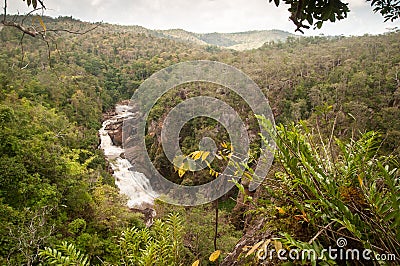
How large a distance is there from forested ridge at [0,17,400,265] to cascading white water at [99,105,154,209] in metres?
1.27

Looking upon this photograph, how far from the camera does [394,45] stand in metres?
24.3

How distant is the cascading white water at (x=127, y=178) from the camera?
16.4m

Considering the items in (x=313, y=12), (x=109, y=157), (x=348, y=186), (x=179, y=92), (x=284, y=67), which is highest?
(x=313, y=12)

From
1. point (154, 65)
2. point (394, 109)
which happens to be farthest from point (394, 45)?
point (154, 65)

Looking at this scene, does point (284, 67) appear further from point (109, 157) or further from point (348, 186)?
point (348, 186)

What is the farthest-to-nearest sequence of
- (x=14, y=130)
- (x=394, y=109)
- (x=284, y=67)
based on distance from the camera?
(x=284, y=67), (x=394, y=109), (x=14, y=130)

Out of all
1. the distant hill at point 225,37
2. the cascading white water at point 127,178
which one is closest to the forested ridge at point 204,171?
the cascading white water at point 127,178

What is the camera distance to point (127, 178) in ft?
61.1

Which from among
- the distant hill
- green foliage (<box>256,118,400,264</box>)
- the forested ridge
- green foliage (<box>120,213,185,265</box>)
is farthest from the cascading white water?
the distant hill

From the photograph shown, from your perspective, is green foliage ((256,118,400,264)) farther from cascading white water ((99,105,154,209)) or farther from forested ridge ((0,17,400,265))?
cascading white water ((99,105,154,209))

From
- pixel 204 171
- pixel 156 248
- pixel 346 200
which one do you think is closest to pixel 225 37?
pixel 204 171

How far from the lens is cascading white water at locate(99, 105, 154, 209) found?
16406mm

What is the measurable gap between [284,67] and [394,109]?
43.1 ft

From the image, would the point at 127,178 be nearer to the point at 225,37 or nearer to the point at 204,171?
the point at 204,171
